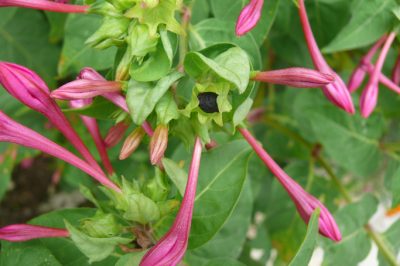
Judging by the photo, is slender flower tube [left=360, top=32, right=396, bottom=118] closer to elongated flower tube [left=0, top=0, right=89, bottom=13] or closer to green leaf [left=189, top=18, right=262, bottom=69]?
green leaf [left=189, top=18, right=262, bottom=69]

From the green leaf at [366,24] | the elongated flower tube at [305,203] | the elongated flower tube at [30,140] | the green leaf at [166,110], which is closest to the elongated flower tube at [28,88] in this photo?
the elongated flower tube at [30,140]

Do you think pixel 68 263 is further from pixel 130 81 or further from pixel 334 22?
pixel 334 22

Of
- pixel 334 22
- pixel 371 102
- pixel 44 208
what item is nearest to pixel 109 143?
pixel 371 102

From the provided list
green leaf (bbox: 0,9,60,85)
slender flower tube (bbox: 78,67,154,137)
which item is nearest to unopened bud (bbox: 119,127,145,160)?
slender flower tube (bbox: 78,67,154,137)

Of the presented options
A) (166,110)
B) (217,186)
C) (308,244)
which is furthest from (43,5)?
(308,244)

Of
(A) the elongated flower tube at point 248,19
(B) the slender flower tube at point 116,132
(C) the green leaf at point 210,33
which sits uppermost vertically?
(A) the elongated flower tube at point 248,19

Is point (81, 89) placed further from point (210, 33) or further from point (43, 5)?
point (210, 33)

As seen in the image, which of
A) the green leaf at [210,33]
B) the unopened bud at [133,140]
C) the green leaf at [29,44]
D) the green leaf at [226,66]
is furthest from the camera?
the green leaf at [29,44]

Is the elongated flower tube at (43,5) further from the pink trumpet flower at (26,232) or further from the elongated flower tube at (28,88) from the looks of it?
the pink trumpet flower at (26,232)
